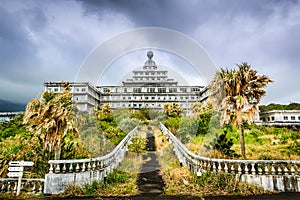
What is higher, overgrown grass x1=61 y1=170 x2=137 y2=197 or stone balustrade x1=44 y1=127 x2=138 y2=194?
stone balustrade x1=44 y1=127 x2=138 y2=194

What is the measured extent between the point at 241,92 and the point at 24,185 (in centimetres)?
977

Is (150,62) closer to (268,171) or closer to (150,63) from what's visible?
(150,63)

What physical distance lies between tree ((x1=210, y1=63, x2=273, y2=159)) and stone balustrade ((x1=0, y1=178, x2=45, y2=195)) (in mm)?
8156

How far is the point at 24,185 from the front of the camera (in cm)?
628

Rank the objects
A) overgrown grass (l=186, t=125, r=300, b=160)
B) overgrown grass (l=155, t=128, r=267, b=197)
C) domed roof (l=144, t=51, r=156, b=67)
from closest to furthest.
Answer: overgrown grass (l=155, t=128, r=267, b=197) < overgrown grass (l=186, t=125, r=300, b=160) < domed roof (l=144, t=51, r=156, b=67)

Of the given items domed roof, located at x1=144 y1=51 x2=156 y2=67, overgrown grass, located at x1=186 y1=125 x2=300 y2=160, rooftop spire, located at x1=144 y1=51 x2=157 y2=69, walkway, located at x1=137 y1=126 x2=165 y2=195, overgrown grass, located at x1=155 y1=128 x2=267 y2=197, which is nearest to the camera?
overgrown grass, located at x1=155 y1=128 x2=267 y2=197

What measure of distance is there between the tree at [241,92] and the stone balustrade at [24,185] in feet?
26.8

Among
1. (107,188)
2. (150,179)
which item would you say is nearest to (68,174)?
(107,188)

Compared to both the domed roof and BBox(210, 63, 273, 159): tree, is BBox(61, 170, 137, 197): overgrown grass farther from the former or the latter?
the domed roof

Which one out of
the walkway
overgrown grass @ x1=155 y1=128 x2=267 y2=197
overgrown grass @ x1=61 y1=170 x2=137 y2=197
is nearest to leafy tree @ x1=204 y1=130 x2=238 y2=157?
overgrown grass @ x1=155 y1=128 x2=267 y2=197

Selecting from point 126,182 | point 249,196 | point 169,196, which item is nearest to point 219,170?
point 249,196

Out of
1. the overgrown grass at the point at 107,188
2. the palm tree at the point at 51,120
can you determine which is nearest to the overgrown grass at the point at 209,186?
the overgrown grass at the point at 107,188

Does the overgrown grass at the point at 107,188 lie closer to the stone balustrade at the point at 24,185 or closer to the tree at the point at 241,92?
the stone balustrade at the point at 24,185

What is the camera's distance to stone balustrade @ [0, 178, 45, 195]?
6160mm
